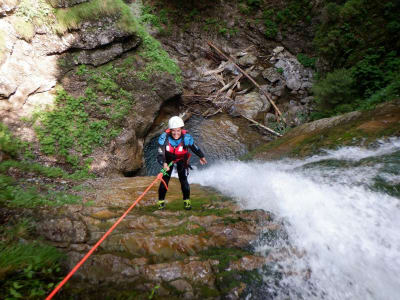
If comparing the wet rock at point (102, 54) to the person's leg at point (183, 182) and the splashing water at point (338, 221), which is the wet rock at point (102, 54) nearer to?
the person's leg at point (183, 182)

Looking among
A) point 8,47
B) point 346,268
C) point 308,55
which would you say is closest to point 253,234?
point 346,268

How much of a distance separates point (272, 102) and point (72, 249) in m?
11.0

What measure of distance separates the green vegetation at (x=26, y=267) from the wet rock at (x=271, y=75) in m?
12.6

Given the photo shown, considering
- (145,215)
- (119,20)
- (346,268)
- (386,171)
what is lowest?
(346,268)

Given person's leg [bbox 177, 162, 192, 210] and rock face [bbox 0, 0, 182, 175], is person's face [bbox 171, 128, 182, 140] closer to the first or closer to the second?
person's leg [bbox 177, 162, 192, 210]

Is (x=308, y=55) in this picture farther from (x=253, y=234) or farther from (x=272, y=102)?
(x=253, y=234)

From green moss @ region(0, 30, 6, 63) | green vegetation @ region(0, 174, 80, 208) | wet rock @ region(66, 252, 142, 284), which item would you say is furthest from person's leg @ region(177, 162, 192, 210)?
green moss @ region(0, 30, 6, 63)

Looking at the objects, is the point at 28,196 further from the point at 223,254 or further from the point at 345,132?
the point at 345,132

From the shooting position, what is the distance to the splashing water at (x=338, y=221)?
97.3 inches

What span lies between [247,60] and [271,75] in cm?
197

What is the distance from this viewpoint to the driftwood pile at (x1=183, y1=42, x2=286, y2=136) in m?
11.5

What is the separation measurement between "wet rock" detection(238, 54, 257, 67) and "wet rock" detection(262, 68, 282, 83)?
1086 millimetres

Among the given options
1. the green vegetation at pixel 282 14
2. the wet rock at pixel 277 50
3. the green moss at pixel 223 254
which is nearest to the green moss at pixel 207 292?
the green moss at pixel 223 254

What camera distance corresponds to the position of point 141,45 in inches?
363
